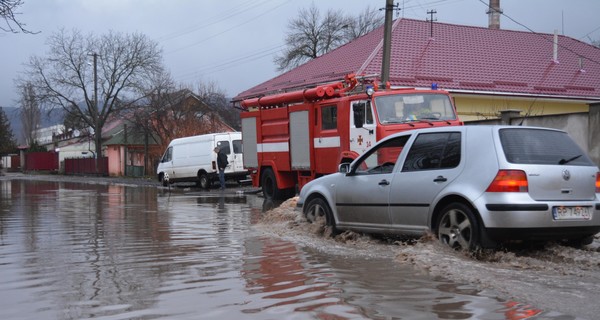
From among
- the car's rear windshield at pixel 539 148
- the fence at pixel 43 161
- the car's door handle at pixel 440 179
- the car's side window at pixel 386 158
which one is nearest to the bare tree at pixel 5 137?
the fence at pixel 43 161

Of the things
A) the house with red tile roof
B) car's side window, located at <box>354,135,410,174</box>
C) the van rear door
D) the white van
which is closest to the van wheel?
the white van

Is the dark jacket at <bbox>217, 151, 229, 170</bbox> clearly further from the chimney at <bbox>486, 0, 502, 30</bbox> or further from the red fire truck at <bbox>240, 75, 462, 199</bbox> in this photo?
the chimney at <bbox>486, 0, 502, 30</bbox>

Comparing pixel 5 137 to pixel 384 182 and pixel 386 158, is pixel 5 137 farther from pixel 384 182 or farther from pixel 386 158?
pixel 384 182

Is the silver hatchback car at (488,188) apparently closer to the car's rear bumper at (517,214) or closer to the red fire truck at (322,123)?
the car's rear bumper at (517,214)

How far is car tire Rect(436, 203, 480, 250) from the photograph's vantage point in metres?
7.33

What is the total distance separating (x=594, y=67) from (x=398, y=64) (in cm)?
1074

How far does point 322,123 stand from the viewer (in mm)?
16734

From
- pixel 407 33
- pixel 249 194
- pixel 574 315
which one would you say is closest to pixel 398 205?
pixel 574 315

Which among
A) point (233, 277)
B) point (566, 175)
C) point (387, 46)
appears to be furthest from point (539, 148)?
point (387, 46)

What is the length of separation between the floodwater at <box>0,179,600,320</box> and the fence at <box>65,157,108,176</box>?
46.3 m

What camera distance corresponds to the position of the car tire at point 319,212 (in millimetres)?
9531

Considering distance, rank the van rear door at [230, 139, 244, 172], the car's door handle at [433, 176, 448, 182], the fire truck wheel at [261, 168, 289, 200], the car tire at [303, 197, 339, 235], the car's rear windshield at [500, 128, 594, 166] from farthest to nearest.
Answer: the van rear door at [230, 139, 244, 172] → the fire truck wheel at [261, 168, 289, 200] → the car tire at [303, 197, 339, 235] → the car's door handle at [433, 176, 448, 182] → the car's rear windshield at [500, 128, 594, 166]

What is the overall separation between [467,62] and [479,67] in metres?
0.57

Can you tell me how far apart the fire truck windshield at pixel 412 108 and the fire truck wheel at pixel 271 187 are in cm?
483
